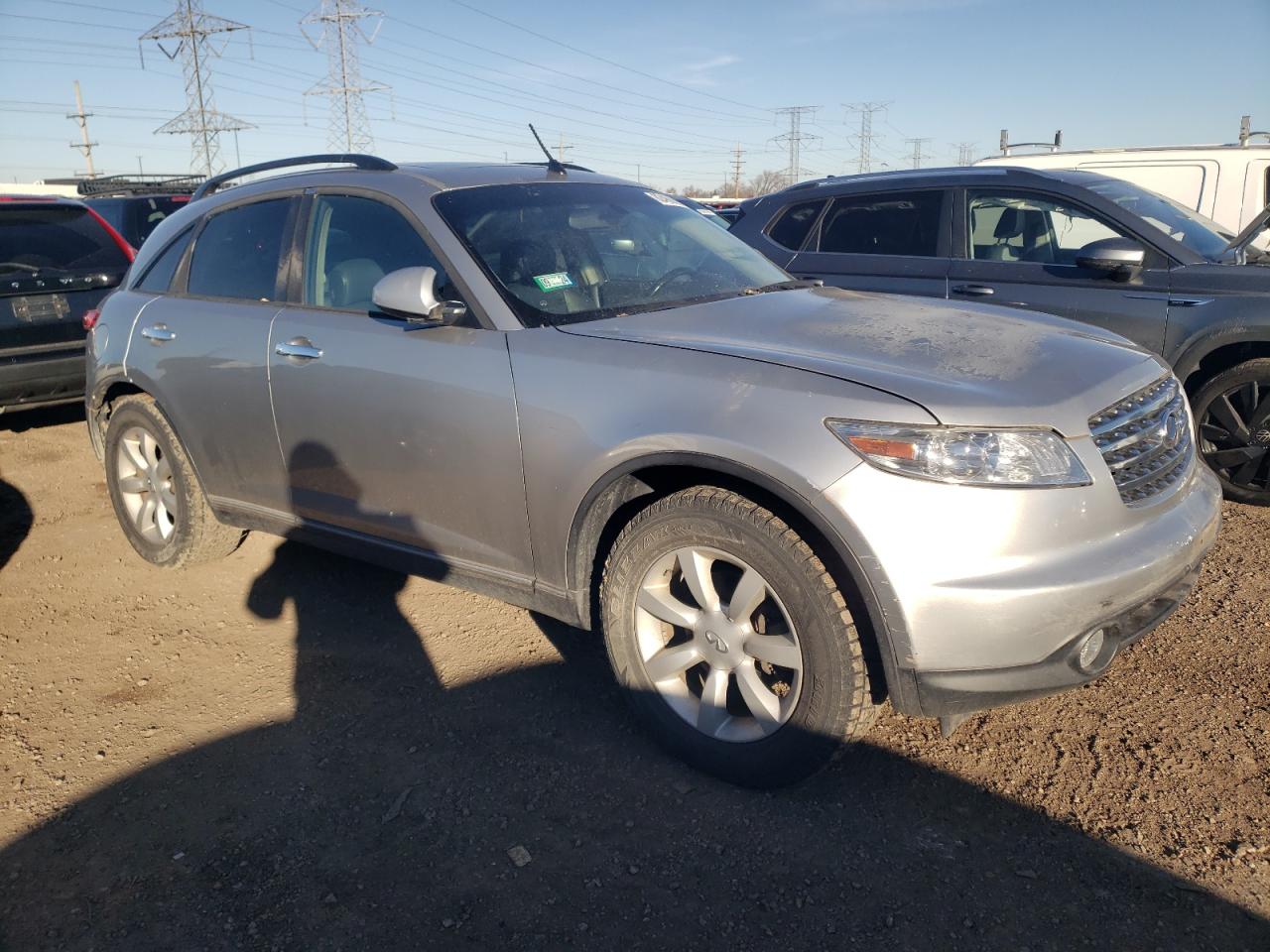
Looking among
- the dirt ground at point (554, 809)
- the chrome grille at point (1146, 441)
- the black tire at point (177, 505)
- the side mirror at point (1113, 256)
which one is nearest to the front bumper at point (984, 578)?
the chrome grille at point (1146, 441)

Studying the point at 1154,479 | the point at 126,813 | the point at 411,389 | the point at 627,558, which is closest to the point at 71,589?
the point at 126,813

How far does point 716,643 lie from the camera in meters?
2.65

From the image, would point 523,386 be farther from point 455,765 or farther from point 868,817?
point 868,817

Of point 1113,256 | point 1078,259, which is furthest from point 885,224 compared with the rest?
point 1113,256

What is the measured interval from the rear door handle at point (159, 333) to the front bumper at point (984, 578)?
327 centimetres

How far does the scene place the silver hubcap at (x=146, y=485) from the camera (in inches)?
176

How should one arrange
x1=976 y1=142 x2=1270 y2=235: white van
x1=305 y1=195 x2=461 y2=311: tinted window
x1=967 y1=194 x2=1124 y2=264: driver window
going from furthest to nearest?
x1=976 y1=142 x2=1270 y2=235: white van, x1=967 y1=194 x2=1124 y2=264: driver window, x1=305 y1=195 x2=461 y2=311: tinted window

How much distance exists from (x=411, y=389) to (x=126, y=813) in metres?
1.57

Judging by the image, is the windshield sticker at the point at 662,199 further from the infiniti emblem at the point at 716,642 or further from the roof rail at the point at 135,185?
the roof rail at the point at 135,185

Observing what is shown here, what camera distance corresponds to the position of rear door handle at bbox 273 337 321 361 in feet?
11.4

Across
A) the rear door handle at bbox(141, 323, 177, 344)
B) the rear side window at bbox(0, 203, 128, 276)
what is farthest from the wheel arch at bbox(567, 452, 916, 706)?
the rear side window at bbox(0, 203, 128, 276)

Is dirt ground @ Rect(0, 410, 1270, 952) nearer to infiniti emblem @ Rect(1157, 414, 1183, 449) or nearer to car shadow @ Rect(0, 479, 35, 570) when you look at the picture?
infiniti emblem @ Rect(1157, 414, 1183, 449)

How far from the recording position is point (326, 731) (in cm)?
312

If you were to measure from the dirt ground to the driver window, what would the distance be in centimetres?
232
